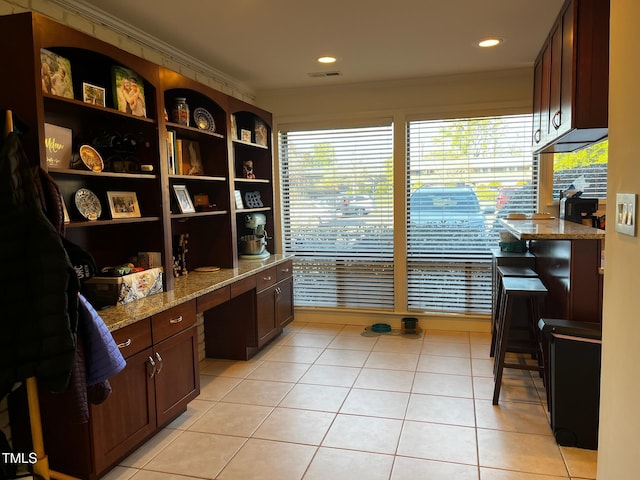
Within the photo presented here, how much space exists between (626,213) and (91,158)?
242cm

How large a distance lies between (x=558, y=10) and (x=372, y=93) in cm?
193

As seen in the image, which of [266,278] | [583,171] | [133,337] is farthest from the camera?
[583,171]

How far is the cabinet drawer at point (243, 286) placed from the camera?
135 inches

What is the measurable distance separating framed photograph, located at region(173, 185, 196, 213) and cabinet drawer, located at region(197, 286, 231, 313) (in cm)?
62

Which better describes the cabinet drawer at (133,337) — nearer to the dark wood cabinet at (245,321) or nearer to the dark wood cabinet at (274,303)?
the dark wood cabinet at (245,321)

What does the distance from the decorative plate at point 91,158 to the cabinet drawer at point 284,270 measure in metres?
1.98

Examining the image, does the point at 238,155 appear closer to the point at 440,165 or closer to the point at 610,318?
the point at 440,165

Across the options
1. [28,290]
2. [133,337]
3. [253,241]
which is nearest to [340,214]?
[253,241]

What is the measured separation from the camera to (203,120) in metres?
3.55

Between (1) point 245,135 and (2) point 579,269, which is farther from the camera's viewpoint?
(1) point 245,135

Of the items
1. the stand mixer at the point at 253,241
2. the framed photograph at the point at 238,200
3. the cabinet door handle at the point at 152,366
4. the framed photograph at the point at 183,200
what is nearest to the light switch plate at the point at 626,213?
the cabinet door handle at the point at 152,366

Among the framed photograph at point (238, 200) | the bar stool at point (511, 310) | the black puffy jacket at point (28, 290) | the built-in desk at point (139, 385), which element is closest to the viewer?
the black puffy jacket at point (28, 290)

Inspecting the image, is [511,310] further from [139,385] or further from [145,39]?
[145,39]

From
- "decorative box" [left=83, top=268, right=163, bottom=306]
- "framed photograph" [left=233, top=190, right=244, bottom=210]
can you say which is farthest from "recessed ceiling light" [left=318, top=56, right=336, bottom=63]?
"decorative box" [left=83, top=268, right=163, bottom=306]
